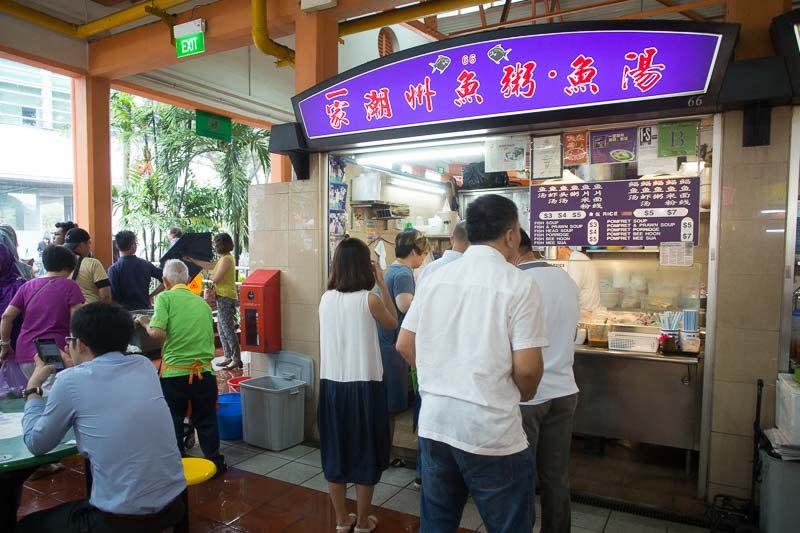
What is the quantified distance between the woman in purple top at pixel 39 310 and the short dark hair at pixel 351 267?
2284 mm

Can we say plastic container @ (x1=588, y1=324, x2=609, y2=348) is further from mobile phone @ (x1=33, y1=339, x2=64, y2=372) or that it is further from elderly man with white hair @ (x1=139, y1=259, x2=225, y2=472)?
mobile phone @ (x1=33, y1=339, x2=64, y2=372)

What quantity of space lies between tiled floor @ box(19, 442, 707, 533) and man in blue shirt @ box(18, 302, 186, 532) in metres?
1.33

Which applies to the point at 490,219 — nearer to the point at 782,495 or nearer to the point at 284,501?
the point at 782,495

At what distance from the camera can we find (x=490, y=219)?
A: 7.01 ft

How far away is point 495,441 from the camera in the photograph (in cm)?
197

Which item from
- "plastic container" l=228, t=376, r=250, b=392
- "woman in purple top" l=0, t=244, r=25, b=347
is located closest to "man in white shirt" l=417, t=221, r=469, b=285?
"plastic container" l=228, t=376, r=250, b=392

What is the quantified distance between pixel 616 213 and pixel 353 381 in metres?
2.42

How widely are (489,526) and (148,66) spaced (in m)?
6.68

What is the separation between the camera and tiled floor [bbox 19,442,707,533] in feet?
11.5

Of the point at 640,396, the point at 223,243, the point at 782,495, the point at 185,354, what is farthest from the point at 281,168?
the point at 782,495

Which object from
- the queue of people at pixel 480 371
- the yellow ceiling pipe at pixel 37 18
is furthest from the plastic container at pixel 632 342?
the yellow ceiling pipe at pixel 37 18

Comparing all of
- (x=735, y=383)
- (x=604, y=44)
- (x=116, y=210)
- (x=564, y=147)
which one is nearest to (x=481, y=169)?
(x=564, y=147)

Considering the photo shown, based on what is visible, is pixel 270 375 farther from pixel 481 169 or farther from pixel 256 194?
pixel 481 169

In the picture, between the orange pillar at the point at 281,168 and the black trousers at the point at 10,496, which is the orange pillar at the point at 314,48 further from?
the orange pillar at the point at 281,168
